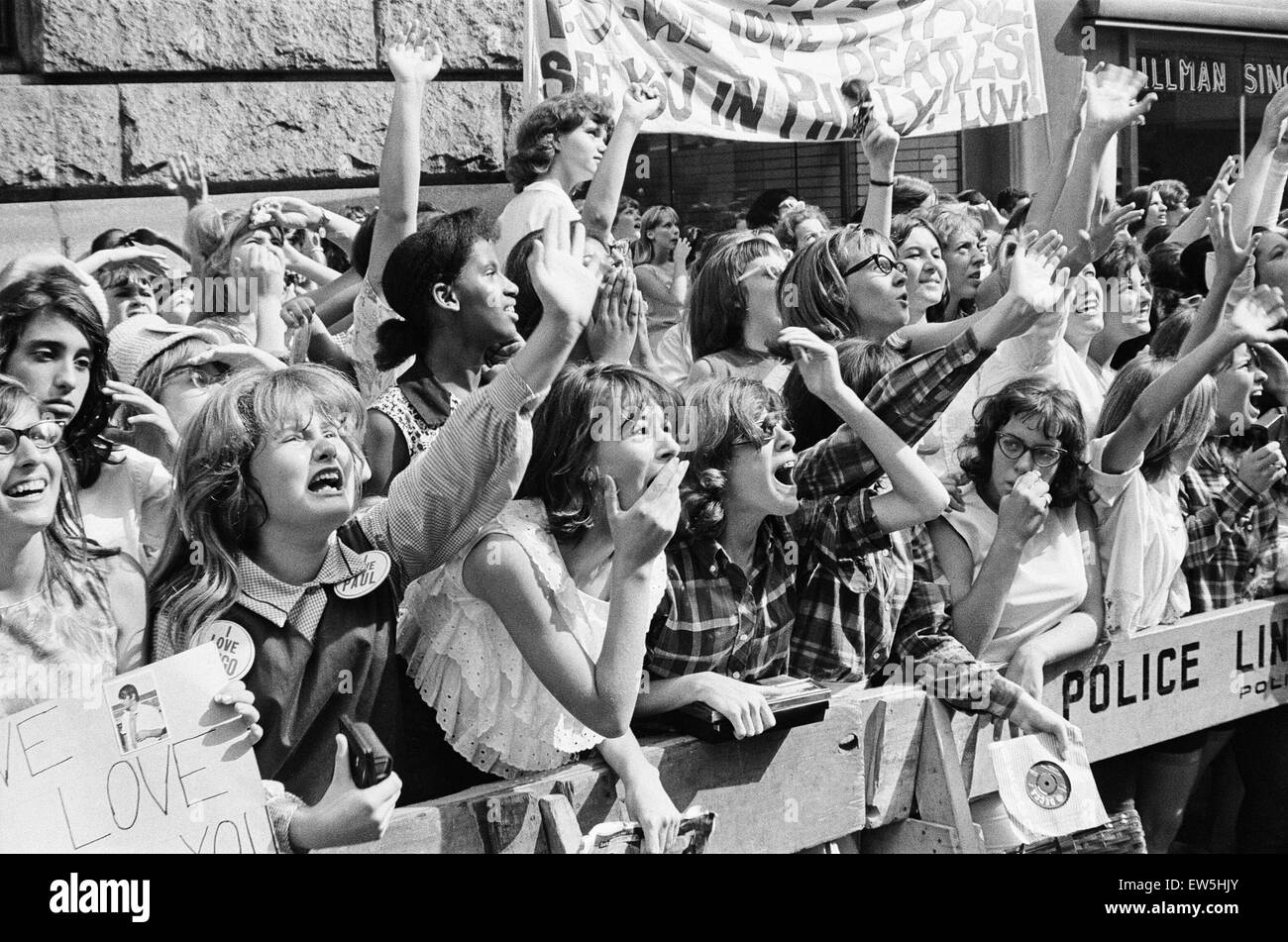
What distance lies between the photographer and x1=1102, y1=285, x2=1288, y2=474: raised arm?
383 cm

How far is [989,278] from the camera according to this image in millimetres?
5023

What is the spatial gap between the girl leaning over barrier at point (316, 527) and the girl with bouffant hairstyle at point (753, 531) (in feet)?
1.66

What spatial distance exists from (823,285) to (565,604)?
1.49 m

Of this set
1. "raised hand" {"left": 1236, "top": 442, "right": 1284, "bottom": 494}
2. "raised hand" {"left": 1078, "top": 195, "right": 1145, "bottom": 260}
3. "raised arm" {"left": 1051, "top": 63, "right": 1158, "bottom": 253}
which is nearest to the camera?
"raised hand" {"left": 1236, "top": 442, "right": 1284, "bottom": 494}

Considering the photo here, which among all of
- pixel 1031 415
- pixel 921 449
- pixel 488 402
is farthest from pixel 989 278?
pixel 488 402

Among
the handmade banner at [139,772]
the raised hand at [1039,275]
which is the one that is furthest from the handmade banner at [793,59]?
the handmade banner at [139,772]

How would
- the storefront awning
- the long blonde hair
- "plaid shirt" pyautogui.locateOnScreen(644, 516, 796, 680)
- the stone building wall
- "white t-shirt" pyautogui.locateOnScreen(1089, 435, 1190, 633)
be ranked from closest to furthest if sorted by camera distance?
1. the long blonde hair
2. "plaid shirt" pyautogui.locateOnScreen(644, 516, 796, 680)
3. "white t-shirt" pyautogui.locateOnScreen(1089, 435, 1190, 633)
4. the stone building wall
5. the storefront awning

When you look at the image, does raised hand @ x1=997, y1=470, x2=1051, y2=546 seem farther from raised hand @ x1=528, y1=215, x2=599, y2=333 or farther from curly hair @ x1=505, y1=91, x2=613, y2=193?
curly hair @ x1=505, y1=91, x2=613, y2=193

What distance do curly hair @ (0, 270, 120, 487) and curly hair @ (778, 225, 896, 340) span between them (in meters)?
1.75

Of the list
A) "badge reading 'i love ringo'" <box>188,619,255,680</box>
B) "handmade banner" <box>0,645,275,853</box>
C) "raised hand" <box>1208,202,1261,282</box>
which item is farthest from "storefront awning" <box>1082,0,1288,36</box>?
"handmade banner" <box>0,645,275,853</box>

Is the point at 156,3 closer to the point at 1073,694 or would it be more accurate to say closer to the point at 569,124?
the point at 569,124

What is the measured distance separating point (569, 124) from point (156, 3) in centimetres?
160

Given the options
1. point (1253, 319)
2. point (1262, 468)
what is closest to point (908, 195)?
point (1262, 468)

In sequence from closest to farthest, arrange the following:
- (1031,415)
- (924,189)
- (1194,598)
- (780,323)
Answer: (1031,415)
(780,323)
(1194,598)
(924,189)
